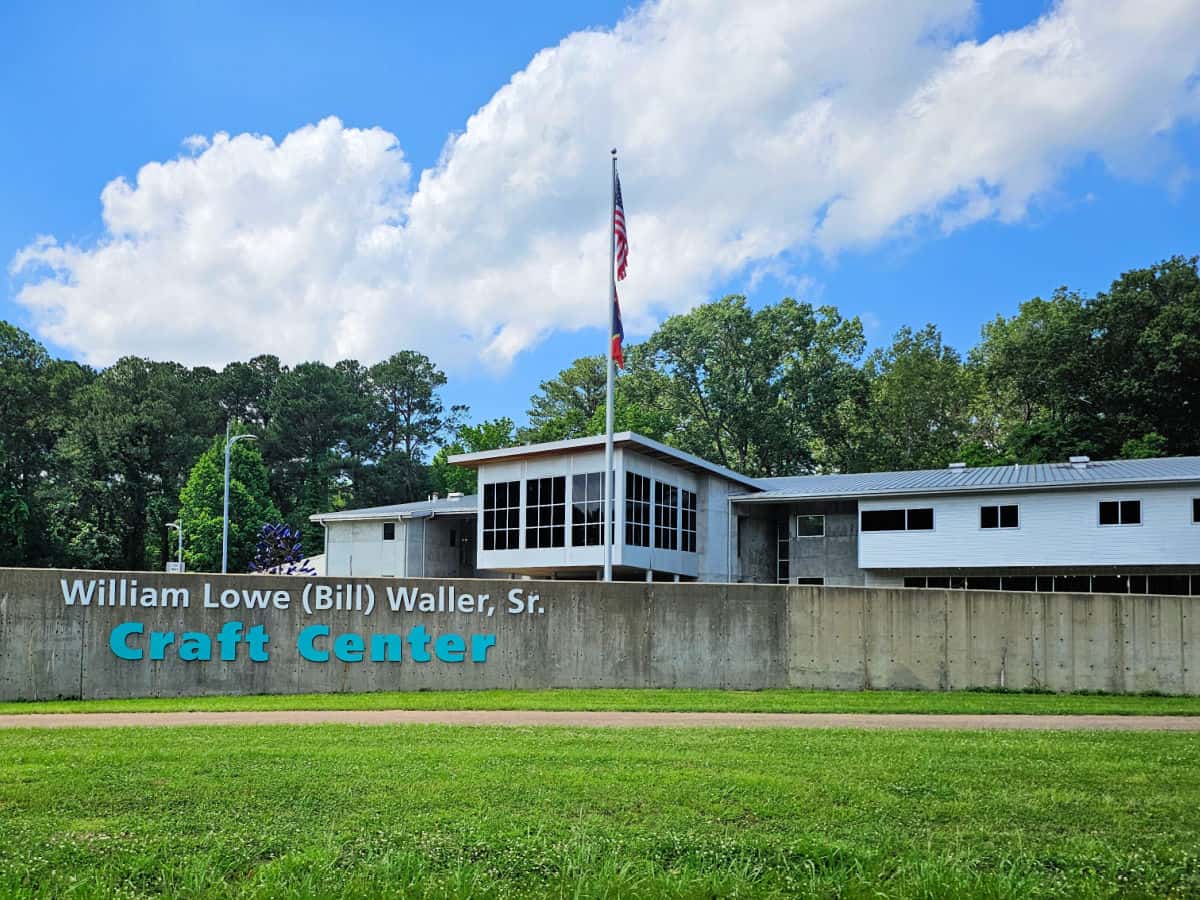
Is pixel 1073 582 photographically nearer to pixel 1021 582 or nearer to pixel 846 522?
pixel 1021 582

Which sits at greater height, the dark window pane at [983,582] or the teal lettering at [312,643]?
the dark window pane at [983,582]

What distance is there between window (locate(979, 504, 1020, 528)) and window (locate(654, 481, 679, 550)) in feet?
37.8

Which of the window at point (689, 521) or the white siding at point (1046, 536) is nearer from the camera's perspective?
the white siding at point (1046, 536)

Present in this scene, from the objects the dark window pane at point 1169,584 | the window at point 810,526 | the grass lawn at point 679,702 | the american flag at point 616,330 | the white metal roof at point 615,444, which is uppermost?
the american flag at point 616,330

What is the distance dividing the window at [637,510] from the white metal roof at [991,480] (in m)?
6.17

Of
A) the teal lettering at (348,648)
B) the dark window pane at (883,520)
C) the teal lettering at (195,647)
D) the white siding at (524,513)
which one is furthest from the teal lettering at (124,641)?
the dark window pane at (883,520)

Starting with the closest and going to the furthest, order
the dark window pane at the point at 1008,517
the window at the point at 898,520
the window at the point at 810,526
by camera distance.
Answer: the dark window pane at the point at 1008,517, the window at the point at 898,520, the window at the point at 810,526

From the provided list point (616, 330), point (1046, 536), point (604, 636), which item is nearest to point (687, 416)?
point (1046, 536)

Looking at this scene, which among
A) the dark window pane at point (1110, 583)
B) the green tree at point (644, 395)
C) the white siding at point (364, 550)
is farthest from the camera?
the green tree at point (644, 395)

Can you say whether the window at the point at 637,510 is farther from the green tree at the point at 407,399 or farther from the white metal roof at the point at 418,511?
the green tree at the point at 407,399

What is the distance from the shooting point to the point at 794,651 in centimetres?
2153

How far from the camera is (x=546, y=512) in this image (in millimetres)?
42188

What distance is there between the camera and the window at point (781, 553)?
1879 inches

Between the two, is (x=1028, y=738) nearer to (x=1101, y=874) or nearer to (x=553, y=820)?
(x=1101, y=874)
